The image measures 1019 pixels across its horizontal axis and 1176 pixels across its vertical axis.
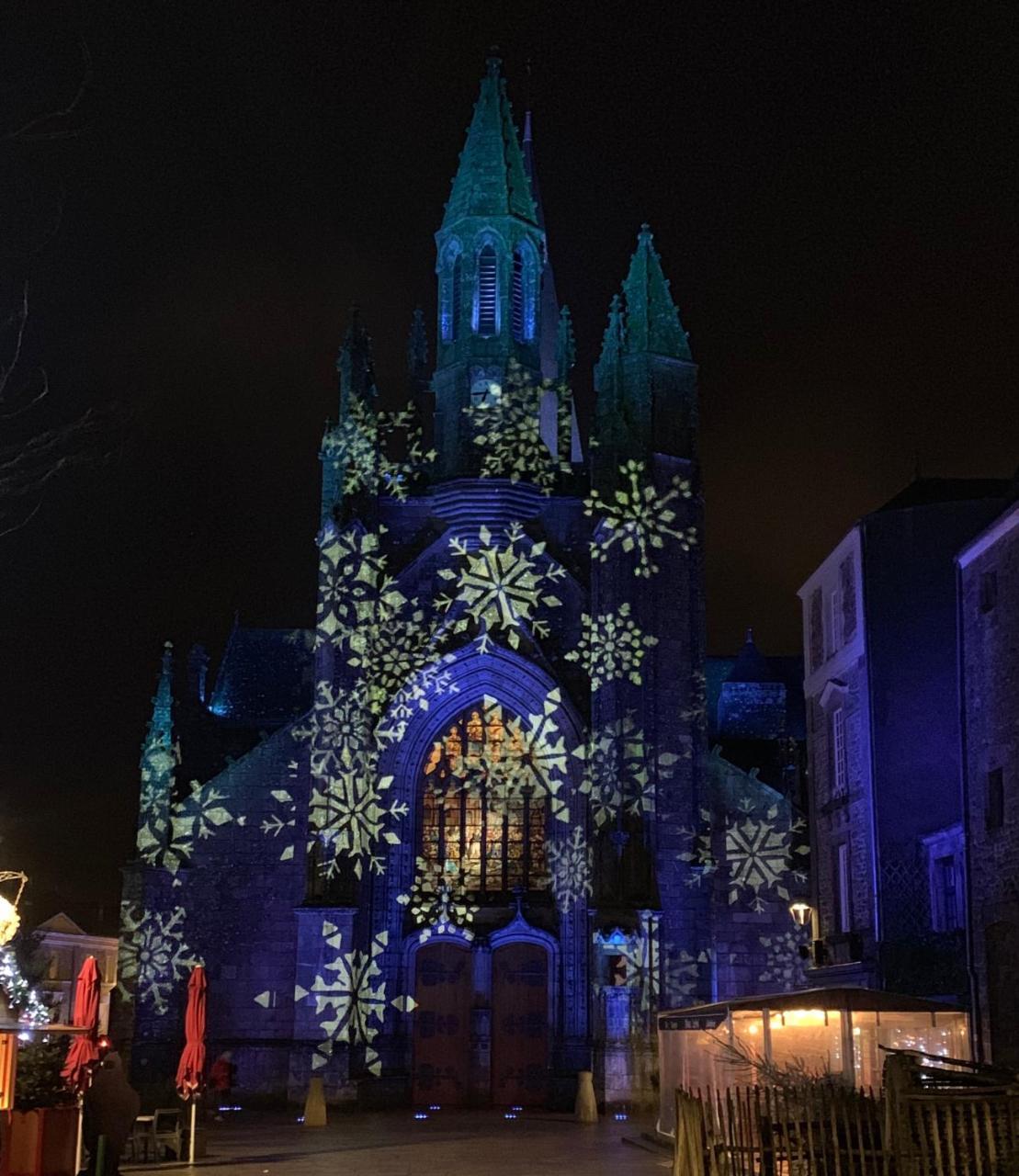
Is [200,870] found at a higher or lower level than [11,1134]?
higher

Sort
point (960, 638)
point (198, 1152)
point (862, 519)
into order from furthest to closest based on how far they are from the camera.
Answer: point (862, 519) < point (960, 638) < point (198, 1152)

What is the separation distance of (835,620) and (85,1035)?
19.0m

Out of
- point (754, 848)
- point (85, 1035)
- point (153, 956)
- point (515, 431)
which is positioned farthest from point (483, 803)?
point (85, 1035)

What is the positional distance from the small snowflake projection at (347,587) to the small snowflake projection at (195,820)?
4.10 metres

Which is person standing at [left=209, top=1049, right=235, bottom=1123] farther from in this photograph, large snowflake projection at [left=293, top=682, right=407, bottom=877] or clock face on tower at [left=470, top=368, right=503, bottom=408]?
clock face on tower at [left=470, top=368, right=503, bottom=408]

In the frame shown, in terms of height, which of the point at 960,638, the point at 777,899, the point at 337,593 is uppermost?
the point at 337,593

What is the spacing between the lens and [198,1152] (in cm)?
2034

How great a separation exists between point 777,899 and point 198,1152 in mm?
15781

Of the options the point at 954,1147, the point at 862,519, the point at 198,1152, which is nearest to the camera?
Answer: the point at 954,1147

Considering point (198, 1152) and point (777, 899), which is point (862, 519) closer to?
point (777, 899)

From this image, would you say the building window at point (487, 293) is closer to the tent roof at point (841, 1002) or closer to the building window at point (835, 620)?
the building window at point (835, 620)

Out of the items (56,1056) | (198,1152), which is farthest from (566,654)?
(56,1056)

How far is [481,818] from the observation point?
1329 inches

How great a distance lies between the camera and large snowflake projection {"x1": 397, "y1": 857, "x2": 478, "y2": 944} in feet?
107
